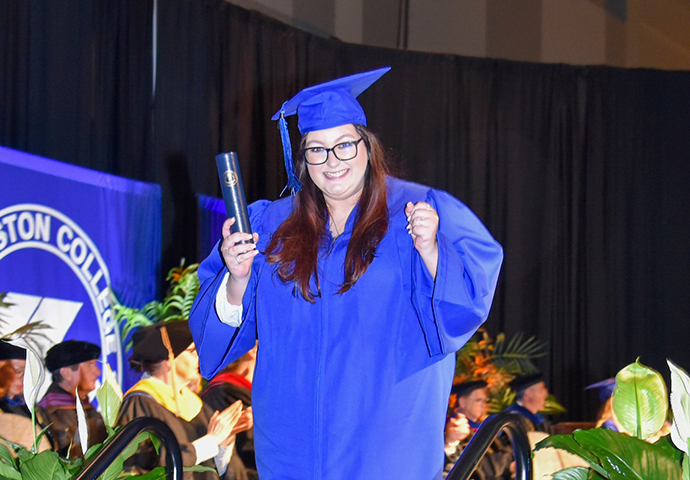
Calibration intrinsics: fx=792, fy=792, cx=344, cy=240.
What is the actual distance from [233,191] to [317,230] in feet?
0.76

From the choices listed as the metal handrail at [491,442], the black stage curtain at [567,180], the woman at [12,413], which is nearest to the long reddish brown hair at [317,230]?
the metal handrail at [491,442]

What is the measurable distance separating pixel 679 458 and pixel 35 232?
4014 mm

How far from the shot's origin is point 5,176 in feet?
14.2

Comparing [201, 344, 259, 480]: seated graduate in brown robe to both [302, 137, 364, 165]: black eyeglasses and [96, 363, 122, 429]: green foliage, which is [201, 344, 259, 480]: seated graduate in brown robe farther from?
[302, 137, 364, 165]: black eyeglasses

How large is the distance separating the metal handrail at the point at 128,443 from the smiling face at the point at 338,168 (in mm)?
677

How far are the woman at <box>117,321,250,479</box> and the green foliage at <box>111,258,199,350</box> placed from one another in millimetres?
302

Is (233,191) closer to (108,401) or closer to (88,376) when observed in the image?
(108,401)

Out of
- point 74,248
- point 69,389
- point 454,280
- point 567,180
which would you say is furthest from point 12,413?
point 567,180

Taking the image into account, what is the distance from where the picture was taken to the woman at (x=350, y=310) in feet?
5.47

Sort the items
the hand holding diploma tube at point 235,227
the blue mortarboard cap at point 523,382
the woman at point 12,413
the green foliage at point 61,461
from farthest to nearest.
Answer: the blue mortarboard cap at point 523,382 < the woman at point 12,413 < the hand holding diploma tube at point 235,227 < the green foliage at point 61,461

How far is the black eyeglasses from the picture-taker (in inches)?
71.4

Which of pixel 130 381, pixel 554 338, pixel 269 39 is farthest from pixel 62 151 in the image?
pixel 554 338

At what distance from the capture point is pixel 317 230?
1861 millimetres

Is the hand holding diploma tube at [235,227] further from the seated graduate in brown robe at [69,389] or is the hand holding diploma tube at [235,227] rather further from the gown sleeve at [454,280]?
the seated graduate in brown robe at [69,389]
